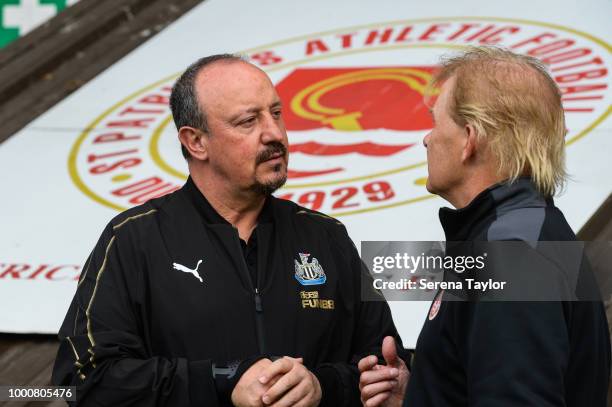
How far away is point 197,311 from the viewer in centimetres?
226

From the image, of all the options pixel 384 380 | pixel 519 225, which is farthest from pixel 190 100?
pixel 519 225

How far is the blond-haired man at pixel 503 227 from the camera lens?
1.59m

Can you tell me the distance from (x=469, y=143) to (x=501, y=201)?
11 cm

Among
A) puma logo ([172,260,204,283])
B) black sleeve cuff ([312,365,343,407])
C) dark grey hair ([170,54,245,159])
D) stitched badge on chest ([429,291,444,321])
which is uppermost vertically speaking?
dark grey hair ([170,54,245,159])

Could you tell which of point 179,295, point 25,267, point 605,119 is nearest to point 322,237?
point 179,295

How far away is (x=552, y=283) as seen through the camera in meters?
1.64

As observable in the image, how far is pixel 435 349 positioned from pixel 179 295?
68 cm

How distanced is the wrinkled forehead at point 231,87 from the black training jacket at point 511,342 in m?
0.69

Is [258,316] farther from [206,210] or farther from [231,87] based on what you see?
[231,87]

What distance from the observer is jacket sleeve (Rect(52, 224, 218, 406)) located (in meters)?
2.18

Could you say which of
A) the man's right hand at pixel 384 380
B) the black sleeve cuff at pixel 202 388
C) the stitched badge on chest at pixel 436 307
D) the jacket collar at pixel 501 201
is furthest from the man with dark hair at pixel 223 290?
the jacket collar at pixel 501 201

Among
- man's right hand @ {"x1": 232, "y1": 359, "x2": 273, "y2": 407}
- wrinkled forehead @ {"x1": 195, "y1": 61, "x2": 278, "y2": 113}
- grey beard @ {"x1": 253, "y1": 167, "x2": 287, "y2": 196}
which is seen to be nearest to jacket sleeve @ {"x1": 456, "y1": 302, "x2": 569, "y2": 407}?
man's right hand @ {"x1": 232, "y1": 359, "x2": 273, "y2": 407}

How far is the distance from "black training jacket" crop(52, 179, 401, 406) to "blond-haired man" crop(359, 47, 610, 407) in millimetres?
509

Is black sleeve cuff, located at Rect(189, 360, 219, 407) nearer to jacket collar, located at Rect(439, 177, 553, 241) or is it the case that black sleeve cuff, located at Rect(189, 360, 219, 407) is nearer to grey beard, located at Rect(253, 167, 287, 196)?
grey beard, located at Rect(253, 167, 287, 196)
